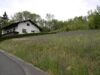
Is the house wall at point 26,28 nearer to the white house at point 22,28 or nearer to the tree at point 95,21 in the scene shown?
the white house at point 22,28

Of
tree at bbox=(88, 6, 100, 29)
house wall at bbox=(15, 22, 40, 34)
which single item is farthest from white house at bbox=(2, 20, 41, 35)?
tree at bbox=(88, 6, 100, 29)

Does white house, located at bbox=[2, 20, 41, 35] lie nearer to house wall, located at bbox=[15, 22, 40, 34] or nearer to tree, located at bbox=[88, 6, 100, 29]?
house wall, located at bbox=[15, 22, 40, 34]

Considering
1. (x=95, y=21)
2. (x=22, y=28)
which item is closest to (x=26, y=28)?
(x=22, y=28)

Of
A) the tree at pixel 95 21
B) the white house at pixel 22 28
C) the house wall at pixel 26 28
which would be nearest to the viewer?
the tree at pixel 95 21

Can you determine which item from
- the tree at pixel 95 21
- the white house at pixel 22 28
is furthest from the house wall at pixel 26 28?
the tree at pixel 95 21

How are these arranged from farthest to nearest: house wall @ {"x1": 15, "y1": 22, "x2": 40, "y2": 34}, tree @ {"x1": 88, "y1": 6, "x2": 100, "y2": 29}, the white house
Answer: house wall @ {"x1": 15, "y1": 22, "x2": 40, "y2": 34}
the white house
tree @ {"x1": 88, "y1": 6, "x2": 100, "y2": 29}

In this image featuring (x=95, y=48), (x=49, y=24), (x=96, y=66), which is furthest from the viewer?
(x=49, y=24)

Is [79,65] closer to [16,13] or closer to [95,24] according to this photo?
[95,24]

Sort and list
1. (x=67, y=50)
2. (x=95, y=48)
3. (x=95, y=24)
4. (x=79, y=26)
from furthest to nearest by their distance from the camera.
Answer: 1. (x=79, y=26)
2. (x=95, y=24)
3. (x=67, y=50)
4. (x=95, y=48)

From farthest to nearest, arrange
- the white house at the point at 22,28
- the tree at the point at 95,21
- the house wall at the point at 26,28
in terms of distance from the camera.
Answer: the house wall at the point at 26,28 < the white house at the point at 22,28 < the tree at the point at 95,21

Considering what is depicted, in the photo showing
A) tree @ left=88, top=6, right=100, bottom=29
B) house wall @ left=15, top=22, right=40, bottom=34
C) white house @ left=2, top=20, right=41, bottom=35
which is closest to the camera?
tree @ left=88, top=6, right=100, bottom=29

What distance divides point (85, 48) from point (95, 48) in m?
1.09

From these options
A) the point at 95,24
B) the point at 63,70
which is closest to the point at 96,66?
the point at 63,70

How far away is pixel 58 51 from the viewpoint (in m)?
19.8
